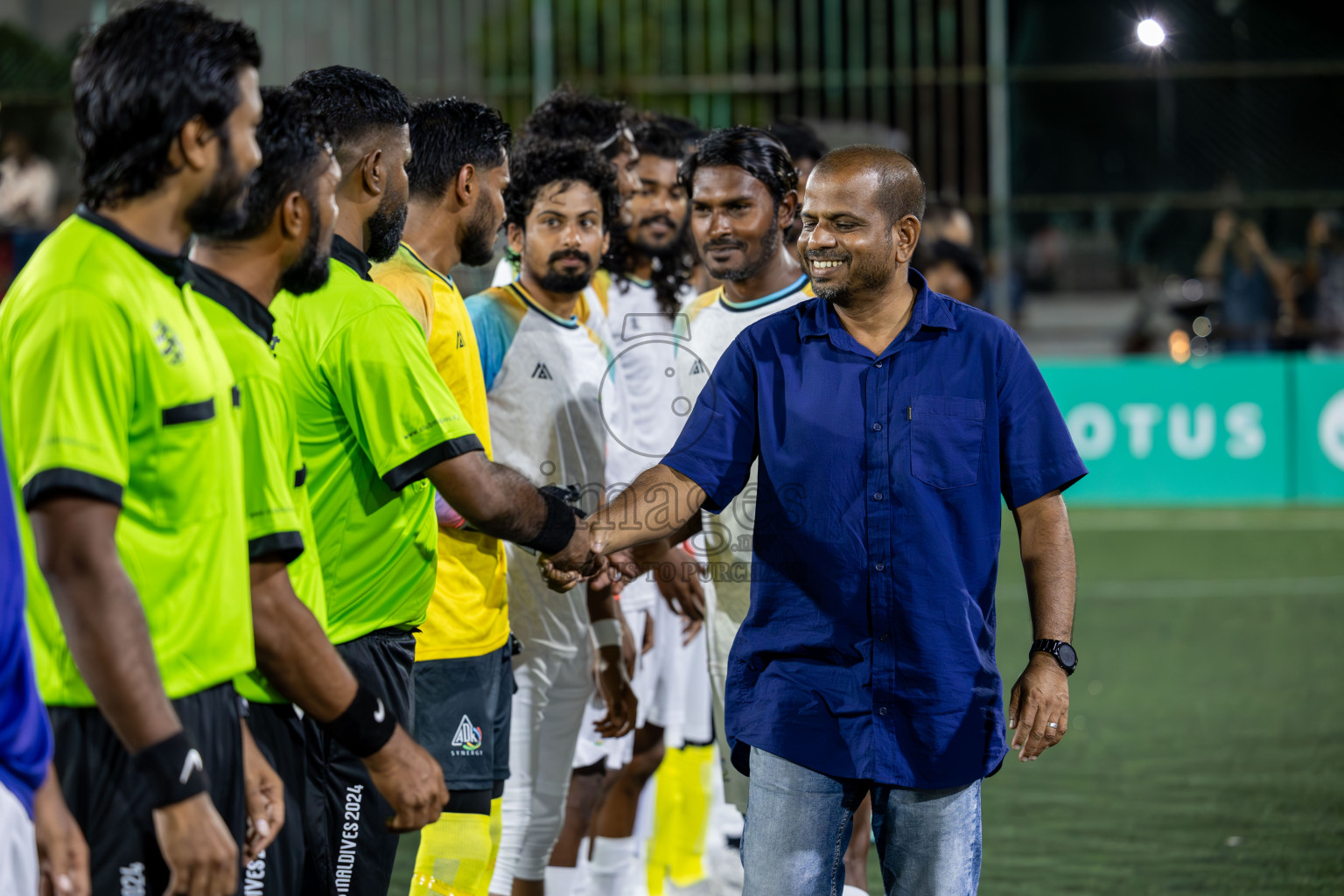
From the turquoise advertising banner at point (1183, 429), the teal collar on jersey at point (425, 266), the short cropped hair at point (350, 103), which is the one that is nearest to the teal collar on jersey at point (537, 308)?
the teal collar on jersey at point (425, 266)

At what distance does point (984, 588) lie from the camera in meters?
3.87

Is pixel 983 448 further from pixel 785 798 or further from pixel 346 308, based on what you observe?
pixel 346 308

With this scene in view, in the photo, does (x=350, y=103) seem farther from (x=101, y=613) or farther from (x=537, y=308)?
(x=101, y=613)

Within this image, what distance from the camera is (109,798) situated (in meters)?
2.70

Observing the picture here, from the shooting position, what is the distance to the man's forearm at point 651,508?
13.0ft

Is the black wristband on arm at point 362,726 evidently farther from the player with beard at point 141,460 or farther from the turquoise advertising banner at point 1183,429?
the turquoise advertising banner at point 1183,429

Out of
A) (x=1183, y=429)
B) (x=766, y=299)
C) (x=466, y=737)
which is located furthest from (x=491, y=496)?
(x=1183, y=429)

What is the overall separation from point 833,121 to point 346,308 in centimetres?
1634

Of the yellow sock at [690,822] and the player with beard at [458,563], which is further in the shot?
the yellow sock at [690,822]

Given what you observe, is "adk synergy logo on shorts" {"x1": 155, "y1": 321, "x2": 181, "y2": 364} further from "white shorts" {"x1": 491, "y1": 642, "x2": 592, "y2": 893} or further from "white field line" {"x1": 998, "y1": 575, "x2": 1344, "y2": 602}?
"white field line" {"x1": 998, "y1": 575, "x2": 1344, "y2": 602}

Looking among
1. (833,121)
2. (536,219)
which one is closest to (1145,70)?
(833,121)

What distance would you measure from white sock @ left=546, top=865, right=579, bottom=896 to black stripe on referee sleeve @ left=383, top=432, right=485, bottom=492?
2383mm

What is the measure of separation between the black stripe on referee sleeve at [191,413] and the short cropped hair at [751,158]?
313cm

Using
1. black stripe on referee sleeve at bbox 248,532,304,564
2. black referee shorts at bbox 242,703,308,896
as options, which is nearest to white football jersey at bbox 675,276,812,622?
black referee shorts at bbox 242,703,308,896
